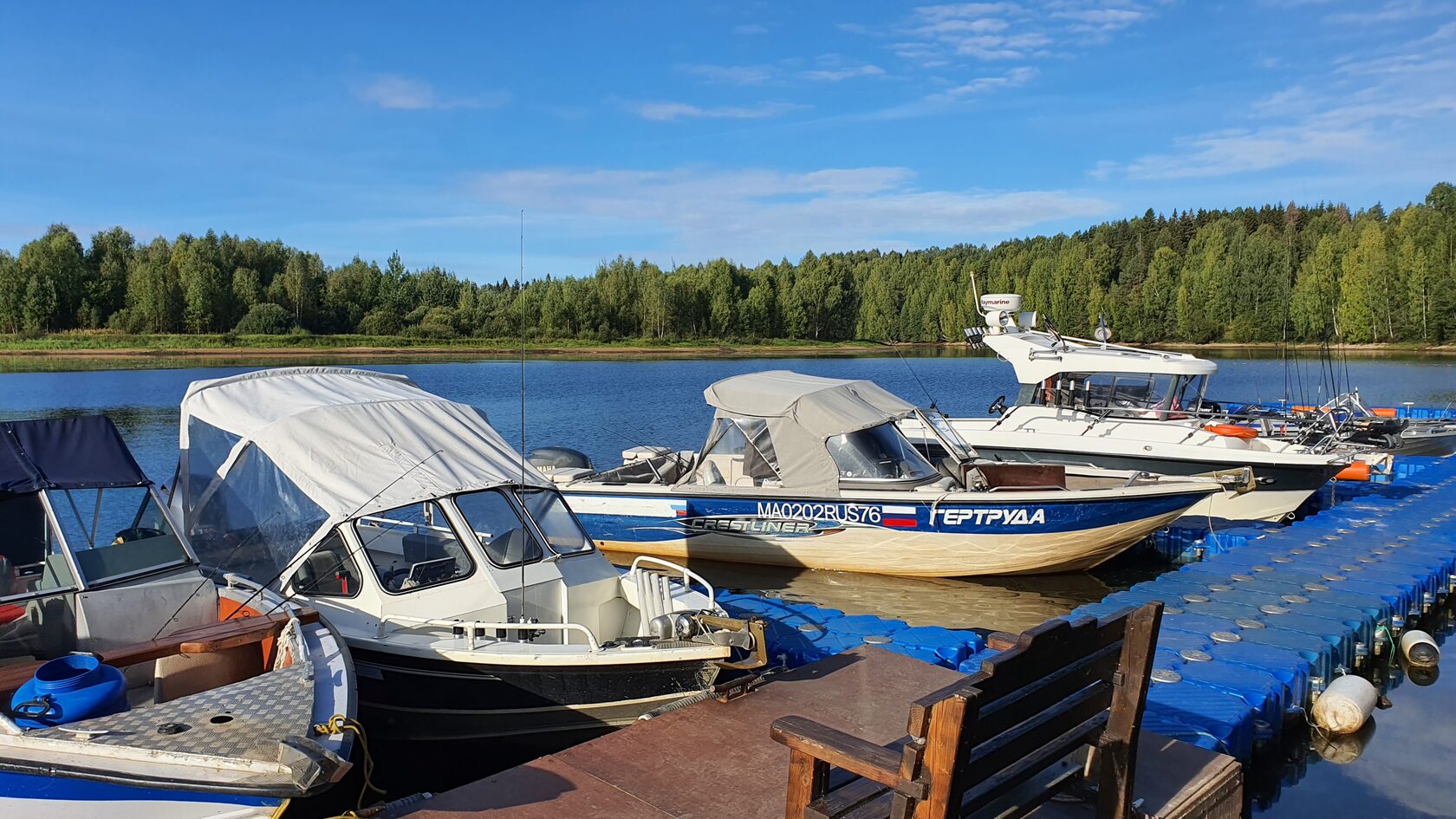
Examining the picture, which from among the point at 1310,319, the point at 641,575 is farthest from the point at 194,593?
the point at 1310,319

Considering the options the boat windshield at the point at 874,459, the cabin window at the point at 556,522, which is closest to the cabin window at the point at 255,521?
the cabin window at the point at 556,522

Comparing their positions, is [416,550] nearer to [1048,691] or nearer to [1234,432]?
[1048,691]

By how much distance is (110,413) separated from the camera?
34781mm

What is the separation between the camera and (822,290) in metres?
110

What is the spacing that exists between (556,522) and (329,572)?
1.92m

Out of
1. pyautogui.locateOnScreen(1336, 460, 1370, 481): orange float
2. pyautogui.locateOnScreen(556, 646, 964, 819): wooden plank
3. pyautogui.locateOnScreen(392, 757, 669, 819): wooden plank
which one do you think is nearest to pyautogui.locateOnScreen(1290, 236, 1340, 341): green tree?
pyautogui.locateOnScreen(1336, 460, 1370, 481): orange float

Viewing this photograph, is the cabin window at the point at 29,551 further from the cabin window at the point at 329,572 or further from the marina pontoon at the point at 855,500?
the marina pontoon at the point at 855,500

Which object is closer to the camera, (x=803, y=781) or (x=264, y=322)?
(x=803, y=781)

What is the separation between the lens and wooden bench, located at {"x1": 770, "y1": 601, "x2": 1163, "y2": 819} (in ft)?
11.0

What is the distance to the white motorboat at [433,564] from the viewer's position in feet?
23.1

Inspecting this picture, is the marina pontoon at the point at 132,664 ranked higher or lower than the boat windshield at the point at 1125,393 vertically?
lower

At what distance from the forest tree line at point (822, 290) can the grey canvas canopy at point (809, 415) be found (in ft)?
190

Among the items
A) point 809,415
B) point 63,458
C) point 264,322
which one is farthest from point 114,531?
point 264,322

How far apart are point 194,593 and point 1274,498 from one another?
15.2 meters
